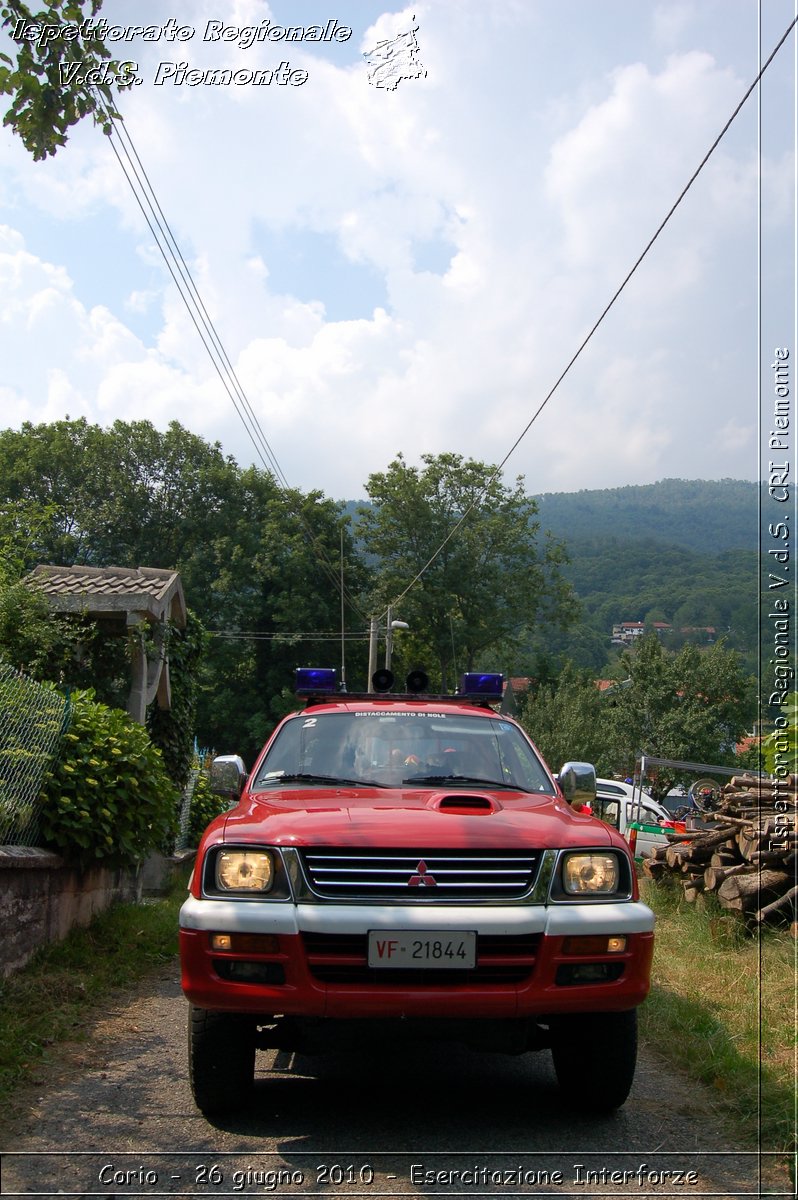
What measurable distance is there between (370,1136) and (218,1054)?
674mm

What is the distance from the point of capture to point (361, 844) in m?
4.36

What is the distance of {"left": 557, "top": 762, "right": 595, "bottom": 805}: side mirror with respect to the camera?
5.78 m

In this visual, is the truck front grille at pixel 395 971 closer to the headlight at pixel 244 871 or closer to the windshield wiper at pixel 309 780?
the headlight at pixel 244 871

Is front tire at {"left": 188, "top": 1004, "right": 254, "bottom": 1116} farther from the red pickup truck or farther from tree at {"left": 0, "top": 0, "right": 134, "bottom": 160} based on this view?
tree at {"left": 0, "top": 0, "right": 134, "bottom": 160}

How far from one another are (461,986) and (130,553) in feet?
140

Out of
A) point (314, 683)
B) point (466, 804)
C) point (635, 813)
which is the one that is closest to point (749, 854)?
point (314, 683)

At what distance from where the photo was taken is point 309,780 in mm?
5516

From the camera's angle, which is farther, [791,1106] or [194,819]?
[194,819]

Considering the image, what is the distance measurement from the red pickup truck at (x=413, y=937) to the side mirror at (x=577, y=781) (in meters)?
0.87

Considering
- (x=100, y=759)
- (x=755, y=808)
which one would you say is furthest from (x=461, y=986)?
(x=755, y=808)

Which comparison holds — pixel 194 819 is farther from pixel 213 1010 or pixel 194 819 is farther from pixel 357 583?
pixel 357 583

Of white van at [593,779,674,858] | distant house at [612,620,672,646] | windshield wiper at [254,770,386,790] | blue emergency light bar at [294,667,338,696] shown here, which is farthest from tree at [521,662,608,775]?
windshield wiper at [254,770,386,790]

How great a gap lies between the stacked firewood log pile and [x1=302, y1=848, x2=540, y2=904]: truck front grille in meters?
2.54

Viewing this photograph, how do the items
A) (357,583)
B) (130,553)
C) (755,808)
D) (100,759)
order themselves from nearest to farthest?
1. (100,759)
2. (755,808)
3. (130,553)
4. (357,583)
